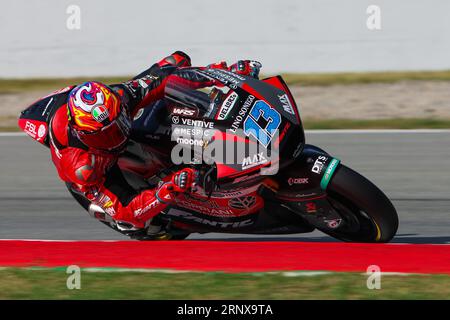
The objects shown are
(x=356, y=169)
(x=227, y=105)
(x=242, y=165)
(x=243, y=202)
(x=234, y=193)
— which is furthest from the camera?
(x=356, y=169)

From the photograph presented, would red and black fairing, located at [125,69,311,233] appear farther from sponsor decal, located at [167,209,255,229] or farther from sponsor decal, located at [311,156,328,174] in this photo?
sponsor decal, located at [311,156,328,174]

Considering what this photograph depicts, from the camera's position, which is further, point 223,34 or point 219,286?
point 223,34

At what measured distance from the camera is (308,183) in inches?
211

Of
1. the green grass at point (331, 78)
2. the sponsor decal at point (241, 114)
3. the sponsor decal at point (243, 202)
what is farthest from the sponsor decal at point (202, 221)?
the green grass at point (331, 78)

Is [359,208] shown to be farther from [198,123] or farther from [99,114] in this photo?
[99,114]

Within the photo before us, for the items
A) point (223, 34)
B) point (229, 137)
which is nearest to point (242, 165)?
point (229, 137)

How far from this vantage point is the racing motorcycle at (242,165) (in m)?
5.07

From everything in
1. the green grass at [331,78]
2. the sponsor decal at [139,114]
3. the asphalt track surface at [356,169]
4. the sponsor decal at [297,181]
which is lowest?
the asphalt track surface at [356,169]

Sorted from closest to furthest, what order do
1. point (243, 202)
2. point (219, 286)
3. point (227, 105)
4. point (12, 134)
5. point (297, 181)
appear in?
point (219, 286), point (227, 105), point (297, 181), point (243, 202), point (12, 134)

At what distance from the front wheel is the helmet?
1.23 meters

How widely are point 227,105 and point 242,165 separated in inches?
13.8

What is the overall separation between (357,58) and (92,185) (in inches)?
230

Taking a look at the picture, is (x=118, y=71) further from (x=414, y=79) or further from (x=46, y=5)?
(x=414, y=79)

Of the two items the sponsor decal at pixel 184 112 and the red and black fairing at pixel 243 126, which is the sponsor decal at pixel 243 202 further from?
the sponsor decal at pixel 184 112
